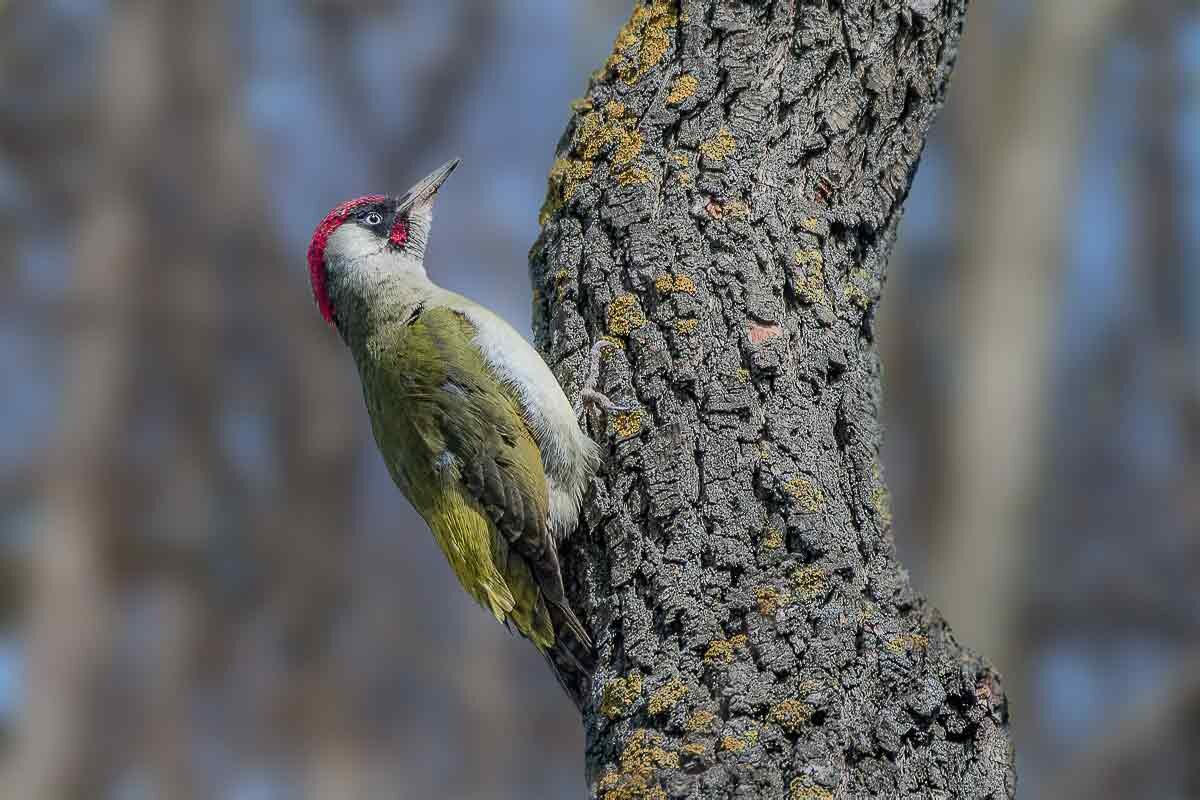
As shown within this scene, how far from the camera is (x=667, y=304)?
3785mm

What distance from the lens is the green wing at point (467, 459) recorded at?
4320 millimetres

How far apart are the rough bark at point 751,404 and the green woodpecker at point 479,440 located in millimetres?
153

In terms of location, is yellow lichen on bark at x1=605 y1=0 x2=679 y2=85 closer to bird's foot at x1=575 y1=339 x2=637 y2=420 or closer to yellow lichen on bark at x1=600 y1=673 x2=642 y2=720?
bird's foot at x1=575 y1=339 x2=637 y2=420

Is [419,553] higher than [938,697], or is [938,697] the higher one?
[419,553]

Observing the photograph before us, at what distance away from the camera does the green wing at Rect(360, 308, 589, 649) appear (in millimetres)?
4320

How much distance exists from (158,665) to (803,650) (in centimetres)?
1224

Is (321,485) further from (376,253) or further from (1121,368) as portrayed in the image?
(376,253)

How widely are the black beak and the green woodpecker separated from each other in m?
0.41

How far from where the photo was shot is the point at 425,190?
18.2ft

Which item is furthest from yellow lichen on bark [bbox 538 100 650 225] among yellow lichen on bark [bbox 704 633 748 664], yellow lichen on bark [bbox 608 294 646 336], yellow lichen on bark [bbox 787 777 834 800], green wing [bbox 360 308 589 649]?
yellow lichen on bark [bbox 787 777 834 800]

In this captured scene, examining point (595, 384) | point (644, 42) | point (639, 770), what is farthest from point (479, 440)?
point (639, 770)

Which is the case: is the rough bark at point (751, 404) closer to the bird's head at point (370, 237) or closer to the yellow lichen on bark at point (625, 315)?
the yellow lichen on bark at point (625, 315)

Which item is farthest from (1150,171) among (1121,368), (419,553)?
(419,553)

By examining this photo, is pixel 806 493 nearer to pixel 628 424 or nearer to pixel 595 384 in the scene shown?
pixel 628 424
